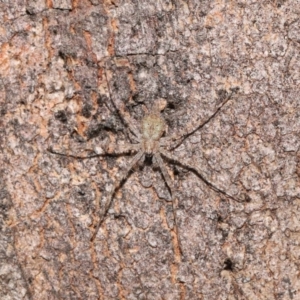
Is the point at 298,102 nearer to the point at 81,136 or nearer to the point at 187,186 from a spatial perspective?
the point at 187,186

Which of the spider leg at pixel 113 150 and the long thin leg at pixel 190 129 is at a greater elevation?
the long thin leg at pixel 190 129

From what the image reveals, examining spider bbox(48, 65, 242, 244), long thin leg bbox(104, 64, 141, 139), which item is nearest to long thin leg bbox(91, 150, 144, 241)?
spider bbox(48, 65, 242, 244)

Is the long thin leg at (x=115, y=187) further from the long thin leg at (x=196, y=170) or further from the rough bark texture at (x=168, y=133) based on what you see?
the long thin leg at (x=196, y=170)

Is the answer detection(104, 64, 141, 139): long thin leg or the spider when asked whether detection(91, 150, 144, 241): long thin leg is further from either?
detection(104, 64, 141, 139): long thin leg

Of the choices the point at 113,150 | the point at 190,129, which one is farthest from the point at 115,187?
the point at 190,129

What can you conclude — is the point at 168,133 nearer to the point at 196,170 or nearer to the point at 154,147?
the point at 154,147

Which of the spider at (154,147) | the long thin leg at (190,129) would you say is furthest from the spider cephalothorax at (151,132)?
the long thin leg at (190,129)
